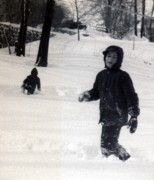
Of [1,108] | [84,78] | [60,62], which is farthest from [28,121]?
[60,62]

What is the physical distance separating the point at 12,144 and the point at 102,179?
839 mm

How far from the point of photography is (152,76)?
25.9 feet

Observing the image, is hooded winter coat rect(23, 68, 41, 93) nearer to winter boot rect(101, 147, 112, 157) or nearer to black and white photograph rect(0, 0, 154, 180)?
black and white photograph rect(0, 0, 154, 180)

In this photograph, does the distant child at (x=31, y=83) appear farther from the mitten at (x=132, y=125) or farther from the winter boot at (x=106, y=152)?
the mitten at (x=132, y=125)

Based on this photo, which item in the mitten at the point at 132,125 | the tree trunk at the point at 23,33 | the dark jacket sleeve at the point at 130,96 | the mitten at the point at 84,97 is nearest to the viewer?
the mitten at the point at 132,125

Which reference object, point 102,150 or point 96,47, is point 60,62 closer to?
point 96,47

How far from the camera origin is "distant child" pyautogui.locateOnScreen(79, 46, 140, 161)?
3.67 metres

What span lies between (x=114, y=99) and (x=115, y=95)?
0.12 feet

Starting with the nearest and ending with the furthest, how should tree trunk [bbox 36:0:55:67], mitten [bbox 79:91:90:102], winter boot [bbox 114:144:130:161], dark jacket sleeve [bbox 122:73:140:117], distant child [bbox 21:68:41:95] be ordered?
dark jacket sleeve [bbox 122:73:140:117] < mitten [bbox 79:91:90:102] < winter boot [bbox 114:144:130:161] < distant child [bbox 21:68:41:95] < tree trunk [bbox 36:0:55:67]

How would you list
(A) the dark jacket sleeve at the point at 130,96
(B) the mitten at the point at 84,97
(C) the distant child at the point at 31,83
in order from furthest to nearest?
(C) the distant child at the point at 31,83 < (B) the mitten at the point at 84,97 < (A) the dark jacket sleeve at the point at 130,96

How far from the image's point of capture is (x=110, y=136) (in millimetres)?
3951

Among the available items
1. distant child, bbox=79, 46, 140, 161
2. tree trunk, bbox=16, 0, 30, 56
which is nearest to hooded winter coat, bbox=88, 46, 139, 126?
distant child, bbox=79, 46, 140, 161

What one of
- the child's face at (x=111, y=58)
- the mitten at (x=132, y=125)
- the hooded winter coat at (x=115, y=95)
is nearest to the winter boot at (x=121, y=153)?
the hooded winter coat at (x=115, y=95)

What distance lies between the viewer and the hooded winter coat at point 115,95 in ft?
12.3
